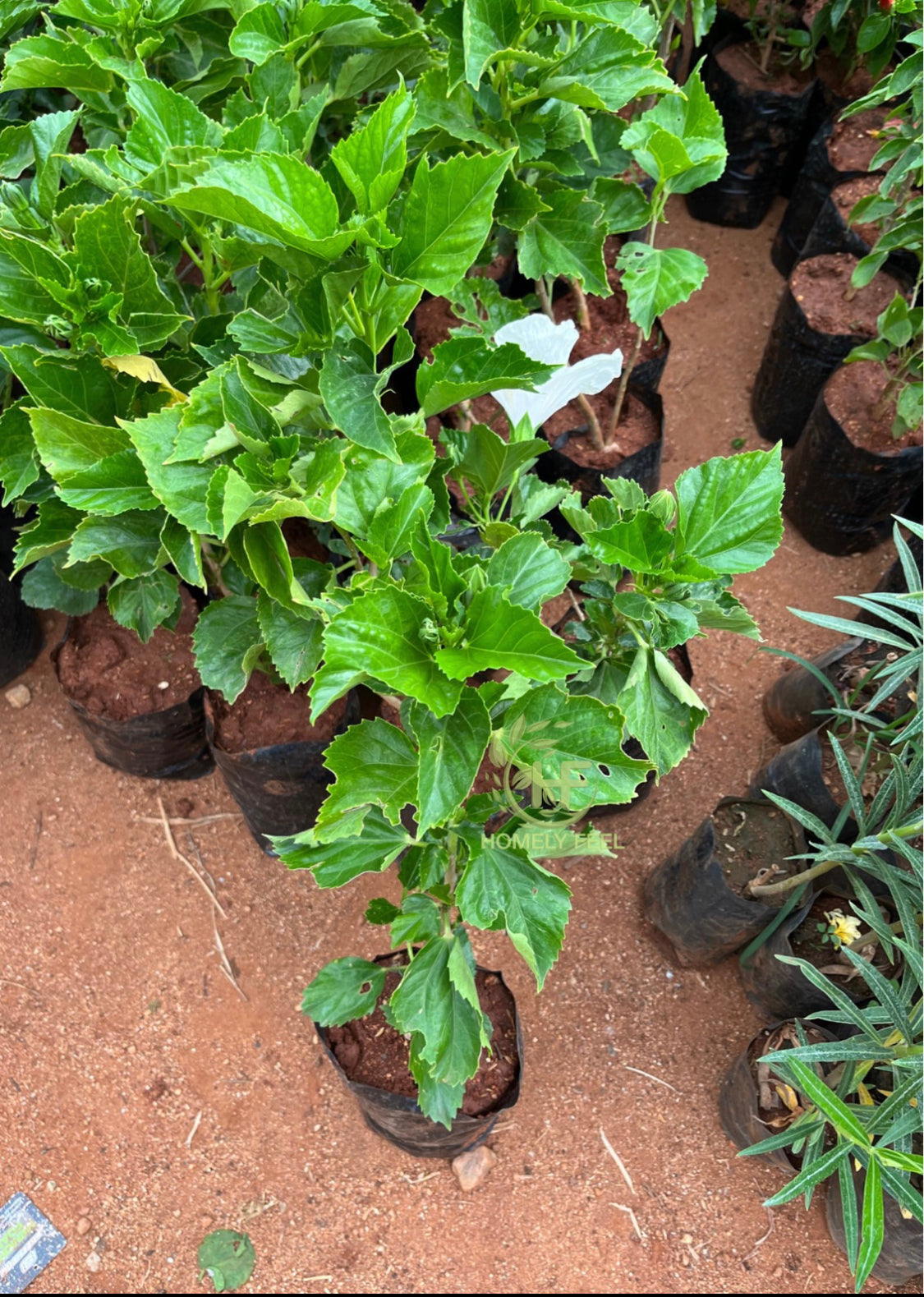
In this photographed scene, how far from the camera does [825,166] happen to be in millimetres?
3139

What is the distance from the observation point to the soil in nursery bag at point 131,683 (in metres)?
2.21

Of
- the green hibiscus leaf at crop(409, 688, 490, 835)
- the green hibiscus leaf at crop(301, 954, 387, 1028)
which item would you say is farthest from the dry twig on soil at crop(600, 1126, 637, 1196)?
the green hibiscus leaf at crop(409, 688, 490, 835)

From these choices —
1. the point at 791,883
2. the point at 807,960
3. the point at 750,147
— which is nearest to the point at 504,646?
the point at 791,883

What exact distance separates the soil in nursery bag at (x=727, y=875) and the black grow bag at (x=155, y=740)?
112 centimetres

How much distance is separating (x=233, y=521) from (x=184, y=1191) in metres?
1.65

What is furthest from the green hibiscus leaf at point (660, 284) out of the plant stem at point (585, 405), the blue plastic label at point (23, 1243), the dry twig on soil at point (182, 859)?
the blue plastic label at point (23, 1243)

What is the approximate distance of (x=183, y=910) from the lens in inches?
94.1

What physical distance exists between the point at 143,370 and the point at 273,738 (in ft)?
2.79

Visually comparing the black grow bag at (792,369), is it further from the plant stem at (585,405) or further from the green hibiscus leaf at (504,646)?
the green hibiscus leaf at (504,646)

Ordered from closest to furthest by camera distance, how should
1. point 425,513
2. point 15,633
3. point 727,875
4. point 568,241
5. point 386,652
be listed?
1. point 386,652
2. point 425,513
3. point 568,241
4. point 727,875
5. point 15,633

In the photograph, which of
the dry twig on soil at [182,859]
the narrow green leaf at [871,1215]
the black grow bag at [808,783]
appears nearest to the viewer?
the narrow green leaf at [871,1215]

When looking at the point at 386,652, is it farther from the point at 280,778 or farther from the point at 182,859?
the point at 182,859

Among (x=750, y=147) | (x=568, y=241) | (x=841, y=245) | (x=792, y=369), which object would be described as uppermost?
(x=568, y=241)

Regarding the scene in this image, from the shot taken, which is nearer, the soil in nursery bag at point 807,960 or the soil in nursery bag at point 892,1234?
the soil in nursery bag at point 892,1234
